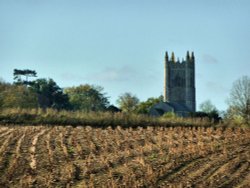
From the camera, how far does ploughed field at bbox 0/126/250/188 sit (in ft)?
52.8

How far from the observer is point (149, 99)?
124250 millimetres

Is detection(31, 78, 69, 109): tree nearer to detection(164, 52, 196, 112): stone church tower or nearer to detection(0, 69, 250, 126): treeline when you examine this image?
detection(0, 69, 250, 126): treeline

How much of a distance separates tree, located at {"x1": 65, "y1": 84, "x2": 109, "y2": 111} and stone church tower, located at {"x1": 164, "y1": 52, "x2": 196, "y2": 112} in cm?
4770

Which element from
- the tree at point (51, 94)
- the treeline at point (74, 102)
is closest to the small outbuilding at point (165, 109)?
the treeline at point (74, 102)

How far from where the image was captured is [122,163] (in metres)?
19.1

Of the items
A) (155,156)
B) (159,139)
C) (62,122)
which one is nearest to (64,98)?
(62,122)

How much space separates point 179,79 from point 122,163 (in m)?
151

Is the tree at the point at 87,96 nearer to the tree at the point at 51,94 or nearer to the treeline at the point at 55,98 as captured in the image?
the treeline at the point at 55,98

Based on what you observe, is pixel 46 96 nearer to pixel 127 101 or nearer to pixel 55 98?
pixel 55 98

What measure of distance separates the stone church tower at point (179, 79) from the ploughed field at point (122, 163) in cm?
13872

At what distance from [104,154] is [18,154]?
2.91m

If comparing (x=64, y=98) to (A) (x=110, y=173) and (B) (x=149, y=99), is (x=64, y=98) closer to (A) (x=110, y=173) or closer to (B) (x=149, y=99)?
(B) (x=149, y=99)

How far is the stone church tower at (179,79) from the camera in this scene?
16512cm

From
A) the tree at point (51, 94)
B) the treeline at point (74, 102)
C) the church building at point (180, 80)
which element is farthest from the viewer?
the church building at point (180, 80)
